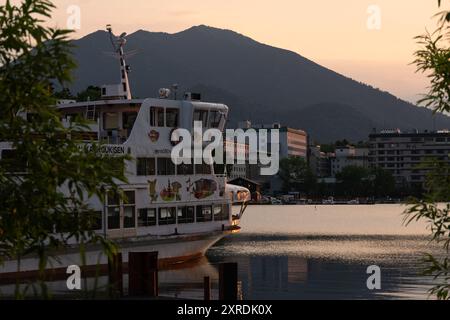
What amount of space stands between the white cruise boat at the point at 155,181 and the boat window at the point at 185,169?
6 cm

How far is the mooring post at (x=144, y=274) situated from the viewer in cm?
3706

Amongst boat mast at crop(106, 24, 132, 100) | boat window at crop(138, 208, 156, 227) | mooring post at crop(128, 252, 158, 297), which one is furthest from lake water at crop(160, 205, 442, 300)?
boat mast at crop(106, 24, 132, 100)

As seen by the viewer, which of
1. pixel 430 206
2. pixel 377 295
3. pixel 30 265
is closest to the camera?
pixel 430 206

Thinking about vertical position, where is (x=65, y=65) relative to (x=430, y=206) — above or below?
above

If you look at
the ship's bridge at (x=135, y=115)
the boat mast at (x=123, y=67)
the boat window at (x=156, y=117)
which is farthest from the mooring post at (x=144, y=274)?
the boat mast at (x=123, y=67)

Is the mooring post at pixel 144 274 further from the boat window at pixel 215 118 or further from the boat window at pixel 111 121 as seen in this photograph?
the boat window at pixel 215 118

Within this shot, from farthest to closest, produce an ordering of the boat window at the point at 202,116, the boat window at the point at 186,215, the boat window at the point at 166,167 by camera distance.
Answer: the boat window at the point at 202,116
the boat window at the point at 186,215
the boat window at the point at 166,167

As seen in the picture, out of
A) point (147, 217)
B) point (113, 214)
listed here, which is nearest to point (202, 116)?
point (147, 217)

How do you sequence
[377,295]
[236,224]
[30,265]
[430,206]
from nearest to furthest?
[430,206], [30,265], [377,295], [236,224]

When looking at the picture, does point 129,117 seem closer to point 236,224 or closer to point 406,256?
point 236,224

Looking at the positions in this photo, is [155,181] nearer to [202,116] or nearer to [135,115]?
[135,115]

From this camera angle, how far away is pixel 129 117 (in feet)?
173

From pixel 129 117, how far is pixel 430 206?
3585 cm

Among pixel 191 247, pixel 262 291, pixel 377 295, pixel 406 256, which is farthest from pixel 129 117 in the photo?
pixel 406 256
